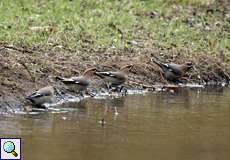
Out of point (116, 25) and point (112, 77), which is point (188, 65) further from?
point (116, 25)

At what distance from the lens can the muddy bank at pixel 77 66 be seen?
1255 cm

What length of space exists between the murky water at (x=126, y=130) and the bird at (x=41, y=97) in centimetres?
19

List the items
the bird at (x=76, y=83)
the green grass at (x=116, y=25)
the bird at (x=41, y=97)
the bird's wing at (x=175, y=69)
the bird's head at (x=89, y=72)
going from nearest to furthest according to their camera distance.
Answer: the bird at (x=41, y=97), the bird at (x=76, y=83), the bird's head at (x=89, y=72), the bird's wing at (x=175, y=69), the green grass at (x=116, y=25)

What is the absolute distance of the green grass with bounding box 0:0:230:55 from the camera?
1619 cm

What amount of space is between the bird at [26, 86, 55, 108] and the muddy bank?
0.80 feet

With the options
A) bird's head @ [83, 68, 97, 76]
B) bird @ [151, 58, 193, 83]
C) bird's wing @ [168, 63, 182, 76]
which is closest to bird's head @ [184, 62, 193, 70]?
bird @ [151, 58, 193, 83]

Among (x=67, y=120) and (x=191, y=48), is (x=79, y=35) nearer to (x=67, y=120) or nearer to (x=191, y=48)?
(x=191, y=48)

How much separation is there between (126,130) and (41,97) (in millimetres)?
1508

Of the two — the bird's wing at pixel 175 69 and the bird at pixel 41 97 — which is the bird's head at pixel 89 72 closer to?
the bird at pixel 41 97

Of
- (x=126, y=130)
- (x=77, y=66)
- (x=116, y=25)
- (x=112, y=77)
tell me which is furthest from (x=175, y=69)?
(x=126, y=130)

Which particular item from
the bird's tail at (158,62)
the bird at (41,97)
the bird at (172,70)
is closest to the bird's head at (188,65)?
the bird at (172,70)

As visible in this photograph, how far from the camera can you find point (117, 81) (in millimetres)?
13914

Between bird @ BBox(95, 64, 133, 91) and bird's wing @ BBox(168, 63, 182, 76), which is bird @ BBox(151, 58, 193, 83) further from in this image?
bird @ BBox(95, 64, 133, 91)

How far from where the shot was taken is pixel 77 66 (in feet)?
47.1
